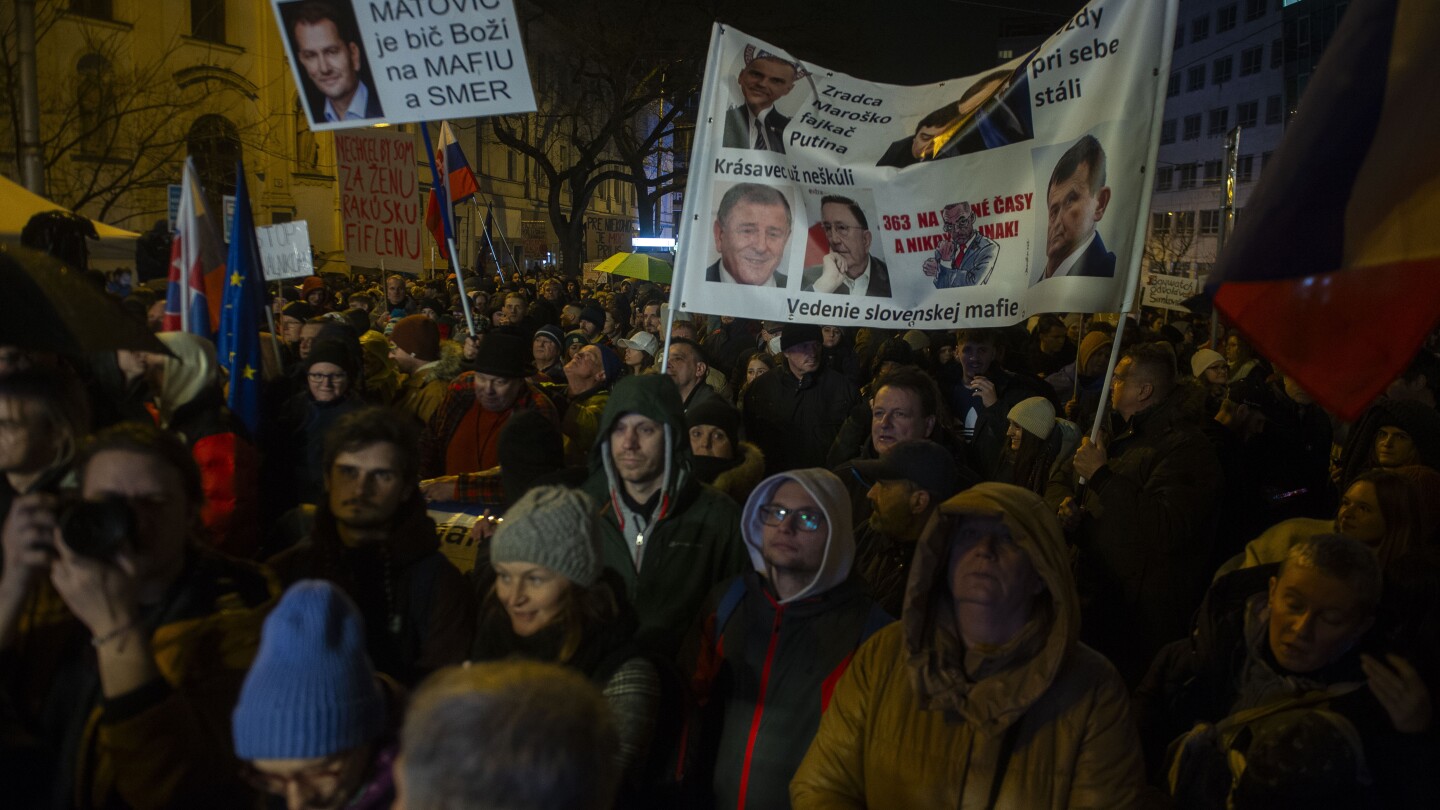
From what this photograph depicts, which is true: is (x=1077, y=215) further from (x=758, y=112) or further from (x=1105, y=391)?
(x=758, y=112)

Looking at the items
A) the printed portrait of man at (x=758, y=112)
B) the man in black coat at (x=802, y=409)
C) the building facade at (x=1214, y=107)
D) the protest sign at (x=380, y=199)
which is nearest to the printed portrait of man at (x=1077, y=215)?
the printed portrait of man at (x=758, y=112)

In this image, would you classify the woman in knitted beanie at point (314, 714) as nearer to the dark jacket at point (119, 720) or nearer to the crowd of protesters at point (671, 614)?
the crowd of protesters at point (671, 614)

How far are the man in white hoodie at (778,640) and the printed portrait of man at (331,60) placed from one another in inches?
135

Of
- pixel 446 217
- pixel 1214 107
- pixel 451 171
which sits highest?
pixel 1214 107

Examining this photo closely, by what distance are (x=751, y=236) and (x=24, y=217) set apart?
27.5 feet

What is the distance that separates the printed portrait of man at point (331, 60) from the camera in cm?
552

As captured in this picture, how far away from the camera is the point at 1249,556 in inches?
156

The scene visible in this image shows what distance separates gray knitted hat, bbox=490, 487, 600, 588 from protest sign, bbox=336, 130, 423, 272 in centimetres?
670

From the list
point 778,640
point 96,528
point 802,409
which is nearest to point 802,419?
point 802,409

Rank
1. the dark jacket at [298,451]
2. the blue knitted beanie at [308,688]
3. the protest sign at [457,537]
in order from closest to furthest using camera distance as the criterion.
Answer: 1. the blue knitted beanie at [308,688]
2. the protest sign at [457,537]
3. the dark jacket at [298,451]

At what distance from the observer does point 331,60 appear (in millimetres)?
5551

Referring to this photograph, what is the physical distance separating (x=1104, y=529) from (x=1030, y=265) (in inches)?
47.1

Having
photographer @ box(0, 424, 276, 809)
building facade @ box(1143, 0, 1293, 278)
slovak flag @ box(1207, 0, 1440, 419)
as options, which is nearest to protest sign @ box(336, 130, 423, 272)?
photographer @ box(0, 424, 276, 809)

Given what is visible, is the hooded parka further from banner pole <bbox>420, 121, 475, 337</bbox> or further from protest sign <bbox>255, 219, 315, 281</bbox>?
protest sign <bbox>255, 219, 315, 281</bbox>
